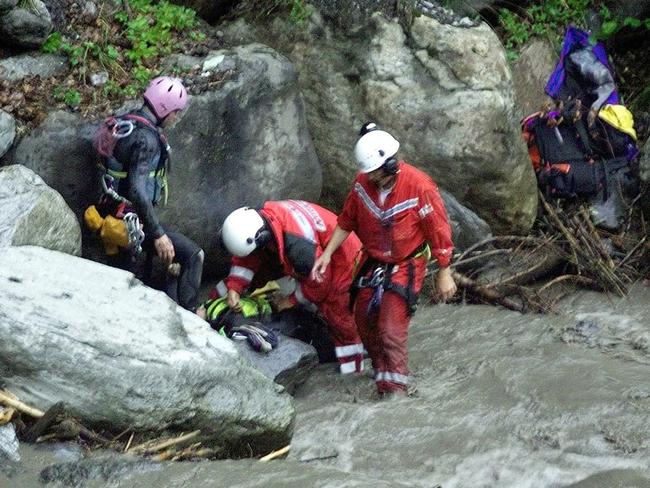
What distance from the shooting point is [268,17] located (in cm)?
877

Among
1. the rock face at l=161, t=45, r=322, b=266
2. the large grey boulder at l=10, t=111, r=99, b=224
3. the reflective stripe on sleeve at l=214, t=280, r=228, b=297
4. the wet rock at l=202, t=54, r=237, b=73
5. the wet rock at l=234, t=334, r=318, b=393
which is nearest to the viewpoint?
the wet rock at l=234, t=334, r=318, b=393

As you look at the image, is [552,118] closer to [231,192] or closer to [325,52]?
[325,52]

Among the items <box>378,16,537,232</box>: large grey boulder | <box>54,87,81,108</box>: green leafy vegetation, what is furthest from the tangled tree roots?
<box>54,87,81,108</box>: green leafy vegetation

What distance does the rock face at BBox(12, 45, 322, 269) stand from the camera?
7.12 metres

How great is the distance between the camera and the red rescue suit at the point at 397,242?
652 cm

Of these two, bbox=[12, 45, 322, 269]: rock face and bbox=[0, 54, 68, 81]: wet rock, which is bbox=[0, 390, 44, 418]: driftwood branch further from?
bbox=[0, 54, 68, 81]: wet rock

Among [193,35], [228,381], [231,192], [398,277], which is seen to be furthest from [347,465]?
[193,35]

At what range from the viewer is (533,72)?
34.7ft

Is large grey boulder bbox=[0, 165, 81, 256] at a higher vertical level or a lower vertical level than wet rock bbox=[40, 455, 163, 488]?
higher

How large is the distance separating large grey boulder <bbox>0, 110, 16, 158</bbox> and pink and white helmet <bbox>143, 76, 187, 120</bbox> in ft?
3.06

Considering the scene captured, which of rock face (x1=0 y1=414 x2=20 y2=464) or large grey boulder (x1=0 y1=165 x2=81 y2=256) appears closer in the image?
rock face (x1=0 y1=414 x2=20 y2=464)

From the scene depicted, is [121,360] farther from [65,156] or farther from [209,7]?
[209,7]

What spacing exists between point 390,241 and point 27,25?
121 inches

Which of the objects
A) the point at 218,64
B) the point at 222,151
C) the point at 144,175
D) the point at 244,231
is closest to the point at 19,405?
the point at 144,175
